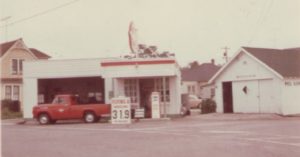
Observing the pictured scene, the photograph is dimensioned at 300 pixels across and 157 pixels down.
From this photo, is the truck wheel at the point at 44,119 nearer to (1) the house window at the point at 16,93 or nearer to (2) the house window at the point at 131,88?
(2) the house window at the point at 131,88

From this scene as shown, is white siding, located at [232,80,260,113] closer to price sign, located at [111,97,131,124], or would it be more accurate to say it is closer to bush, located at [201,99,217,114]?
bush, located at [201,99,217,114]

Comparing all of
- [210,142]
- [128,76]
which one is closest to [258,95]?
[128,76]

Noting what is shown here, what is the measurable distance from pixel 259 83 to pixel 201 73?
135ft

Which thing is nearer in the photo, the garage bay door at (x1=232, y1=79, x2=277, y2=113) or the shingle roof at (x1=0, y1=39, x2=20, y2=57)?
the garage bay door at (x1=232, y1=79, x2=277, y2=113)

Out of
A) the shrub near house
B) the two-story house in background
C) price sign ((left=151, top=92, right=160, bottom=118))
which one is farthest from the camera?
the two-story house in background

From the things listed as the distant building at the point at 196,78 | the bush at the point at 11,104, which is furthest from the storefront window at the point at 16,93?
the distant building at the point at 196,78

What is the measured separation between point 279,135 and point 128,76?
14.7 metres

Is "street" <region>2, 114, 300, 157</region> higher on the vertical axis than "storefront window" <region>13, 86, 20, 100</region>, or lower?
lower

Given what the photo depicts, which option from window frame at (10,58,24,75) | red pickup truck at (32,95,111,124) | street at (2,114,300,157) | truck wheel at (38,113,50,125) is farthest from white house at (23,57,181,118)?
window frame at (10,58,24,75)

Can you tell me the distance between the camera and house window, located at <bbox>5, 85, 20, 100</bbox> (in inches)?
1892

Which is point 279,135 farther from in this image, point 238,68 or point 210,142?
point 238,68

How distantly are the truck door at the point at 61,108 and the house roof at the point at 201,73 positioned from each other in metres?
43.7

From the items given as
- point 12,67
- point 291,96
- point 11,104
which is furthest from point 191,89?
point 291,96

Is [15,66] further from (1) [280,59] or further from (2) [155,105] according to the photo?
(1) [280,59]
